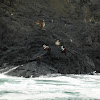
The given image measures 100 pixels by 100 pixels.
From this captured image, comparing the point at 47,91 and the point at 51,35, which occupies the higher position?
the point at 51,35

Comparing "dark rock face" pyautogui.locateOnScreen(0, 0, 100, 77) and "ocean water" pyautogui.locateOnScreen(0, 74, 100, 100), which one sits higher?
"dark rock face" pyautogui.locateOnScreen(0, 0, 100, 77)

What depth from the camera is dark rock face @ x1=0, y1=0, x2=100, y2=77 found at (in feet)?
32.7

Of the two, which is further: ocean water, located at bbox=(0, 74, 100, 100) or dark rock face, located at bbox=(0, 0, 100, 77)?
dark rock face, located at bbox=(0, 0, 100, 77)

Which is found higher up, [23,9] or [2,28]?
[23,9]

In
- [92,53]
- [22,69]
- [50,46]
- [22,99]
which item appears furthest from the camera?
[92,53]

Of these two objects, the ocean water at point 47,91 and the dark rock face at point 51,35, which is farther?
the dark rock face at point 51,35

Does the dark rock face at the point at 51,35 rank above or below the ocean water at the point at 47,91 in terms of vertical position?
above

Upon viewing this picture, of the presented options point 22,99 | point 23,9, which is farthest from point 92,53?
point 22,99

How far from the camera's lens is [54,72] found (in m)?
9.18

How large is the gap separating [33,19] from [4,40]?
3094 millimetres

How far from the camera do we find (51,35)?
12289 mm

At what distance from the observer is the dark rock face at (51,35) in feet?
32.7

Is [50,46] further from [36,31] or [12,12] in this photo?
[12,12]

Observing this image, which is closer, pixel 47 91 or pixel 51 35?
pixel 47 91
